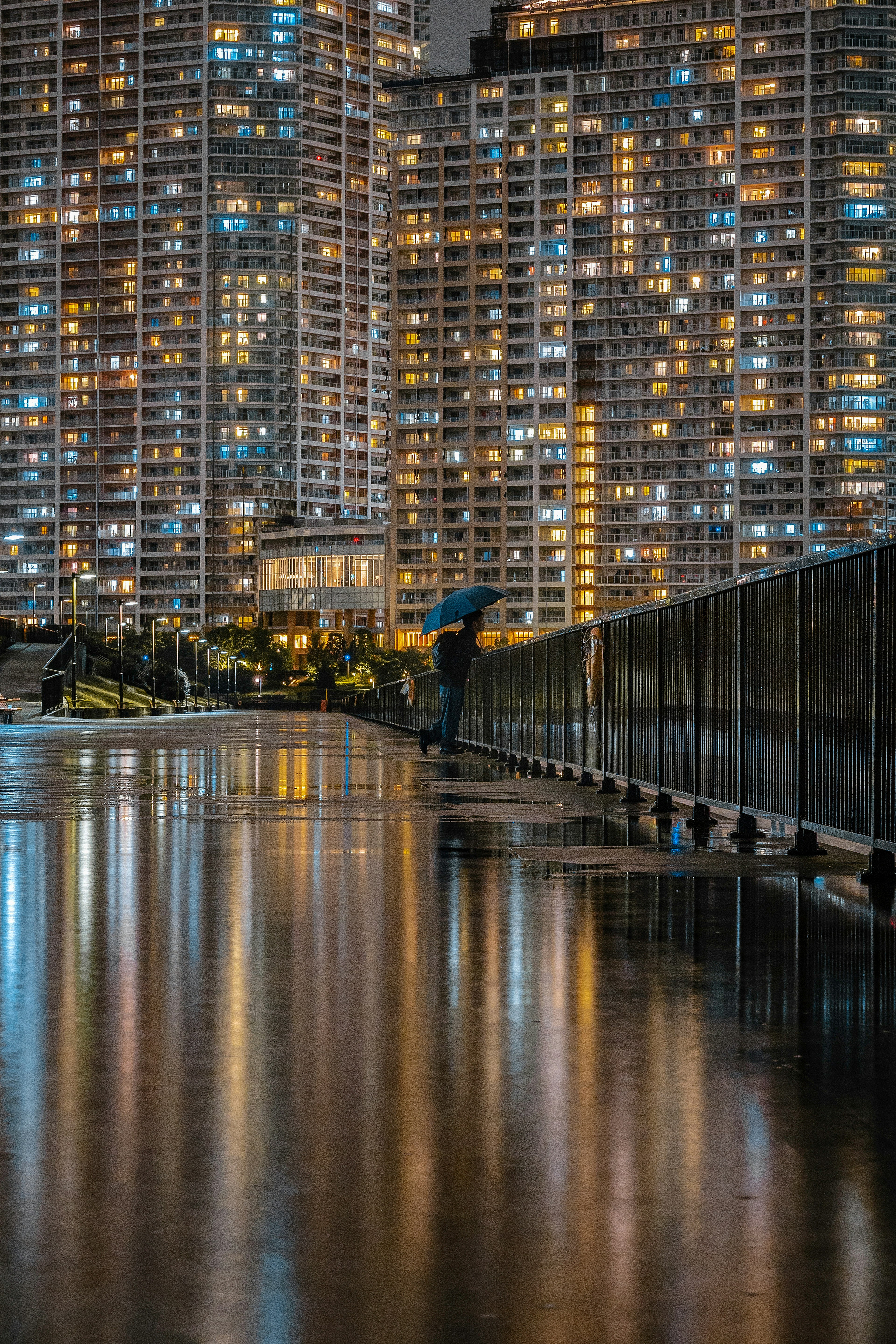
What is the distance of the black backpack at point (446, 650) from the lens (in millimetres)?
26578

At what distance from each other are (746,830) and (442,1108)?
9446mm

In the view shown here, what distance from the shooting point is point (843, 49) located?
171750 mm

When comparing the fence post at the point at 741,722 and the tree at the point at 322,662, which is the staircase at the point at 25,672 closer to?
the tree at the point at 322,662

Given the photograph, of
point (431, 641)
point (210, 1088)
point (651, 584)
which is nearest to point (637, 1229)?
point (210, 1088)

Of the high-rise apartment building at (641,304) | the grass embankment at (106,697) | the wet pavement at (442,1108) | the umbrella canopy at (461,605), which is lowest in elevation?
the grass embankment at (106,697)

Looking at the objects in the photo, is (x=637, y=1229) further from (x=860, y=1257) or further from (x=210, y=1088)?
(x=210, y=1088)

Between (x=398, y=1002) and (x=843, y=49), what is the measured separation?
18159 centimetres

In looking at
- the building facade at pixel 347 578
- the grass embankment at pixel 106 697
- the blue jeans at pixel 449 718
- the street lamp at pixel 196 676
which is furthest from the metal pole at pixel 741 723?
the building facade at pixel 347 578

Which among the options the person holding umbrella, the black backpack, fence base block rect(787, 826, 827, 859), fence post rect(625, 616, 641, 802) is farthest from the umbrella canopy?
fence base block rect(787, 826, 827, 859)

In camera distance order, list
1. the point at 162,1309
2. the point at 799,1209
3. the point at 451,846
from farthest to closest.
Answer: the point at 451,846, the point at 799,1209, the point at 162,1309

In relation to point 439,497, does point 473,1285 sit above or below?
below

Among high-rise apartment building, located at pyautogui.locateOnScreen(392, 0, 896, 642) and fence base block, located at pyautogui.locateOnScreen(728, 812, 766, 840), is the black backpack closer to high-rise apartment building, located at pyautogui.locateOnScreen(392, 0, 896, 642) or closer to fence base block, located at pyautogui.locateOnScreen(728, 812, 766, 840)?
fence base block, located at pyautogui.locateOnScreen(728, 812, 766, 840)

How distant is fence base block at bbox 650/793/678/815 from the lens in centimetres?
1709

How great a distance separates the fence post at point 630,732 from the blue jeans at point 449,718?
9.05m
